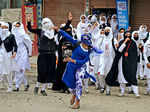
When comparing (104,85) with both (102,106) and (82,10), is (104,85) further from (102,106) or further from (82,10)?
(82,10)

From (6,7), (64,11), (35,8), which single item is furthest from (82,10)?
(6,7)

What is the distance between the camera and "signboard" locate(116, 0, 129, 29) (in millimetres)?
16406

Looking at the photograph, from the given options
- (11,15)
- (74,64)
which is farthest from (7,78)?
(11,15)

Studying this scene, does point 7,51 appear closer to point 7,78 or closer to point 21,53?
point 21,53

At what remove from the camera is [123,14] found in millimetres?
16469

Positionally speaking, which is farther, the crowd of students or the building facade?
the building facade

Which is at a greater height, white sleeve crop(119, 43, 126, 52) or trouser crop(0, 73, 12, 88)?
white sleeve crop(119, 43, 126, 52)

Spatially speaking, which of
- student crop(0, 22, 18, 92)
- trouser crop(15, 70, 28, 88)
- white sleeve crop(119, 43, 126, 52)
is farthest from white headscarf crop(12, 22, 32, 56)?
white sleeve crop(119, 43, 126, 52)

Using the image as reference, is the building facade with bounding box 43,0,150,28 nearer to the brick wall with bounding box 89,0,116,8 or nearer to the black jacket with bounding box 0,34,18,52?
the brick wall with bounding box 89,0,116,8

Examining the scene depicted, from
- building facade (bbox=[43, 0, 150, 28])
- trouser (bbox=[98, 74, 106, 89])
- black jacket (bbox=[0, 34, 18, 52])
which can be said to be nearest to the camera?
black jacket (bbox=[0, 34, 18, 52])

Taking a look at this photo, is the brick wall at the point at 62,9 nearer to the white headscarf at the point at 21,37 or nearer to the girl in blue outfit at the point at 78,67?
the white headscarf at the point at 21,37

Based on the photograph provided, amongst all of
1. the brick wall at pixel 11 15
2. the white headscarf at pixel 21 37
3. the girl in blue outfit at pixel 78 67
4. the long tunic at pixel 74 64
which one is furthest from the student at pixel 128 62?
the brick wall at pixel 11 15

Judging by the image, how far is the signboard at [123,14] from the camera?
53.8 feet

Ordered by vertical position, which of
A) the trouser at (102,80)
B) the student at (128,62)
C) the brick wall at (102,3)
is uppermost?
the brick wall at (102,3)
